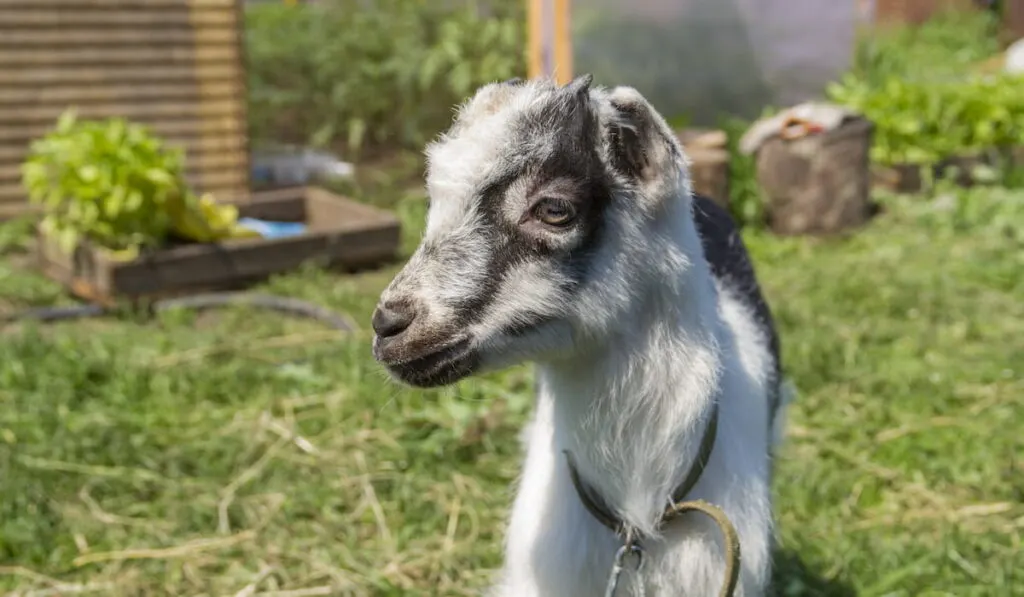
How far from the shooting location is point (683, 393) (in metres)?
2.50

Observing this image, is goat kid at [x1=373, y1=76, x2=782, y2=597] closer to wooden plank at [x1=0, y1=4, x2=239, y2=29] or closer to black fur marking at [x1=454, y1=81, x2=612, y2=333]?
black fur marking at [x1=454, y1=81, x2=612, y2=333]

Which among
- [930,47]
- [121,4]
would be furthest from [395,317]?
[930,47]

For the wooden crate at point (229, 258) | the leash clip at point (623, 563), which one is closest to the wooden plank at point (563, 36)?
the wooden crate at point (229, 258)

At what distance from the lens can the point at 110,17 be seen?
812 centimetres

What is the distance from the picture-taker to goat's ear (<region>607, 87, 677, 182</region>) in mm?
Answer: 2334

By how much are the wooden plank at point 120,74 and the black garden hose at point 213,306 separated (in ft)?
7.12

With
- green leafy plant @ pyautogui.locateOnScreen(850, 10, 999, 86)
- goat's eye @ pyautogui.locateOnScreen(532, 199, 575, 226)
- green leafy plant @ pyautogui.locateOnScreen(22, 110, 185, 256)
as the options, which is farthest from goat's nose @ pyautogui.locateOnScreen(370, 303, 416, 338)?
green leafy plant @ pyautogui.locateOnScreen(850, 10, 999, 86)

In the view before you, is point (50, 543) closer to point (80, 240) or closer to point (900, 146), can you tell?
point (80, 240)

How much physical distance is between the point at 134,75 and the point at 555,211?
6.76 metres

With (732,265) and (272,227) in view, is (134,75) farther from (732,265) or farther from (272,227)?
(732,265)

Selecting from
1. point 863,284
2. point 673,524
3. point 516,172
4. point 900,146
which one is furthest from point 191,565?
point 900,146

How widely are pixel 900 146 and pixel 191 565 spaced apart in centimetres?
777

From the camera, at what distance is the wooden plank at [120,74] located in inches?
312

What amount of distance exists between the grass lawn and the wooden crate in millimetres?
341
